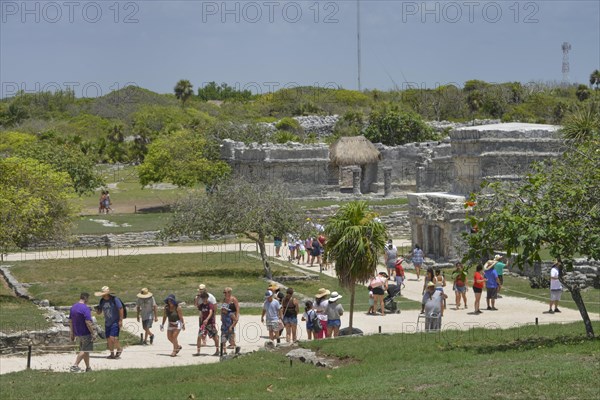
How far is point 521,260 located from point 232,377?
5283 mm

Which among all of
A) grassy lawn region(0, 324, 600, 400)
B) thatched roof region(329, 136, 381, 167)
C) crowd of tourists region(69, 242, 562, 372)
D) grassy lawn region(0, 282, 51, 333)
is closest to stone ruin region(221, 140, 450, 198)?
thatched roof region(329, 136, 381, 167)

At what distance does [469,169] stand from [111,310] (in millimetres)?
22783

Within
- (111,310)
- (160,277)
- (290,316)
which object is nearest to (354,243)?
(290,316)

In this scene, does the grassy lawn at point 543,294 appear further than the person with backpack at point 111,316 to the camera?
Yes

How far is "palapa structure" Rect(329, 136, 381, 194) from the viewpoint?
208ft

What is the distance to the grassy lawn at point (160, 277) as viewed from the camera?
3067 cm

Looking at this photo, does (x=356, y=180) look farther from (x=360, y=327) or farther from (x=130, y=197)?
(x=360, y=327)

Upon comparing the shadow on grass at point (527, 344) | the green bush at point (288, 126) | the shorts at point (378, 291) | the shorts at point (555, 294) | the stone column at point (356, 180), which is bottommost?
the shorts at point (555, 294)

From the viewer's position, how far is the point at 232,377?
18.0 m

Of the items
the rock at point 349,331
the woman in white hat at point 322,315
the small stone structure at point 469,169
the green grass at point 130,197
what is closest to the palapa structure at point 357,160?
the green grass at point 130,197

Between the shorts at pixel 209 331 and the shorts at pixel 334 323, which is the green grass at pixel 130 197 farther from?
the shorts at pixel 209 331

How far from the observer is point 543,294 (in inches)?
1208

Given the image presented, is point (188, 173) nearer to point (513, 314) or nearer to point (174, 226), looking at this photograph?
point (174, 226)

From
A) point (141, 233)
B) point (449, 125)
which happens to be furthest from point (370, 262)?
point (449, 125)
